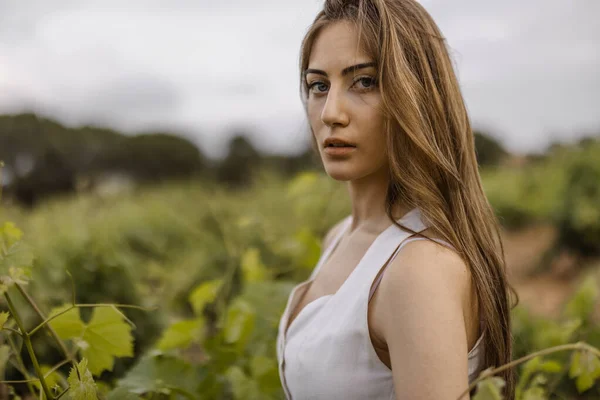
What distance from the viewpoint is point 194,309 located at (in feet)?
8.40

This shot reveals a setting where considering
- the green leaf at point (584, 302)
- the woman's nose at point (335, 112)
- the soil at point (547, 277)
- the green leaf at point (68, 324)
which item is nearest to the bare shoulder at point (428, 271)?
the woman's nose at point (335, 112)

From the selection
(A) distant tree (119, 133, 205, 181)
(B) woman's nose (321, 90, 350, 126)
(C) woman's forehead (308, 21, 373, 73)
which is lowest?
(A) distant tree (119, 133, 205, 181)

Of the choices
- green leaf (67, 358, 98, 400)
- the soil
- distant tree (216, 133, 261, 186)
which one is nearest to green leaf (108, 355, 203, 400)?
green leaf (67, 358, 98, 400)

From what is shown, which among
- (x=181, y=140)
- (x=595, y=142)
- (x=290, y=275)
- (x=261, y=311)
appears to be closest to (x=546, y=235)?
(x=595, y=142)

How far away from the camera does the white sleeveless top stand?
119cm

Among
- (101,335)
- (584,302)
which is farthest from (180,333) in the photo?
(584,302)

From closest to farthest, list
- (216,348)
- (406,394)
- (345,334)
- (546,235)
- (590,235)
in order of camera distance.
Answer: (406,394)
(345,334)
(216,348)
(590,235)
(546,235)

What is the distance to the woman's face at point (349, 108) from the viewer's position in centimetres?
131

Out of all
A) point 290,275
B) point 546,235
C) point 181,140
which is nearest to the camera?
point 290,275

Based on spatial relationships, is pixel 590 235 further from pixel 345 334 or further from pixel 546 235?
pixel 345 334

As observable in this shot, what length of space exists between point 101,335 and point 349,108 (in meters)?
0.79

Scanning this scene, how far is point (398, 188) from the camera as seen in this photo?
4.41 feet

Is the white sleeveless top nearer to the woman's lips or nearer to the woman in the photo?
the woman

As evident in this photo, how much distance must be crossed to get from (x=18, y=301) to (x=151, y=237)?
3.61 meters
